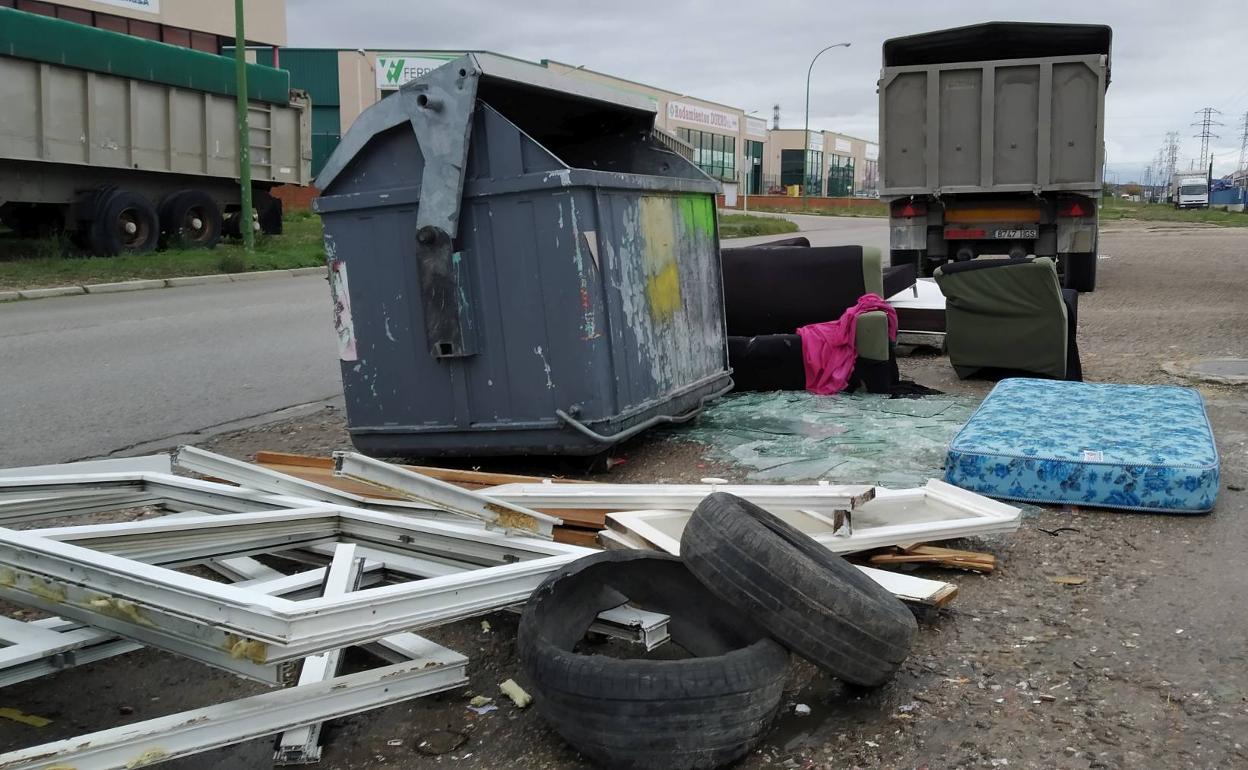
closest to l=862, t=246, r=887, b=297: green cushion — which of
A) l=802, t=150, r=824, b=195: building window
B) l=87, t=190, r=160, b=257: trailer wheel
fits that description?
l=87, t=190, r=160, b=257: trailer wheel

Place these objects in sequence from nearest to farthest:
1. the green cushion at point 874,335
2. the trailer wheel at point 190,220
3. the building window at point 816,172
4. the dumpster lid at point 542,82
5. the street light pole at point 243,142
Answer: the dumpster lid at point 542,82
the green cushion at point 874,335
the street light pole at point 243,142
the trailer wheel at point 190,220
the building window at point 816,172

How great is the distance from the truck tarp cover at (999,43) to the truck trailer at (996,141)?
0.04 ft

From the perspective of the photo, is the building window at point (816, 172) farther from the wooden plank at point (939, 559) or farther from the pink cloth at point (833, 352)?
the wooden plank at point (939, 559)

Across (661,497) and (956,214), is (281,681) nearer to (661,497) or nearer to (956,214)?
(661,497)

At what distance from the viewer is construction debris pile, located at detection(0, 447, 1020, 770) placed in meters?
2.49

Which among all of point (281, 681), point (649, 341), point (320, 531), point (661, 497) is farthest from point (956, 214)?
point (281, 681)

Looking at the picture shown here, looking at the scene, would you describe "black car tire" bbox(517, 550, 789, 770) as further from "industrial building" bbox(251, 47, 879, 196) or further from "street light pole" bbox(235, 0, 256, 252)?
"street light pole" bbox(235, 0, 256, 252)

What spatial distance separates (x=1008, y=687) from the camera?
291 centimetres

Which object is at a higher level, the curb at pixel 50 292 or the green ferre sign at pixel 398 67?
the green ferre sign at pixel 398 67

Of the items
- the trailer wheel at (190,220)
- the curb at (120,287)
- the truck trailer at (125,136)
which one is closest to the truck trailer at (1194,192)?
the truck trailer at (125,136)

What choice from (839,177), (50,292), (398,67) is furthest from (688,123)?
(50,292)

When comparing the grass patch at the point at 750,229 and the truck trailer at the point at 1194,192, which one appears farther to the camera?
the truck trailer at the point at 1194,192

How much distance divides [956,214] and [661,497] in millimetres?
10811

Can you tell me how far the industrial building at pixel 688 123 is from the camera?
46.8m
